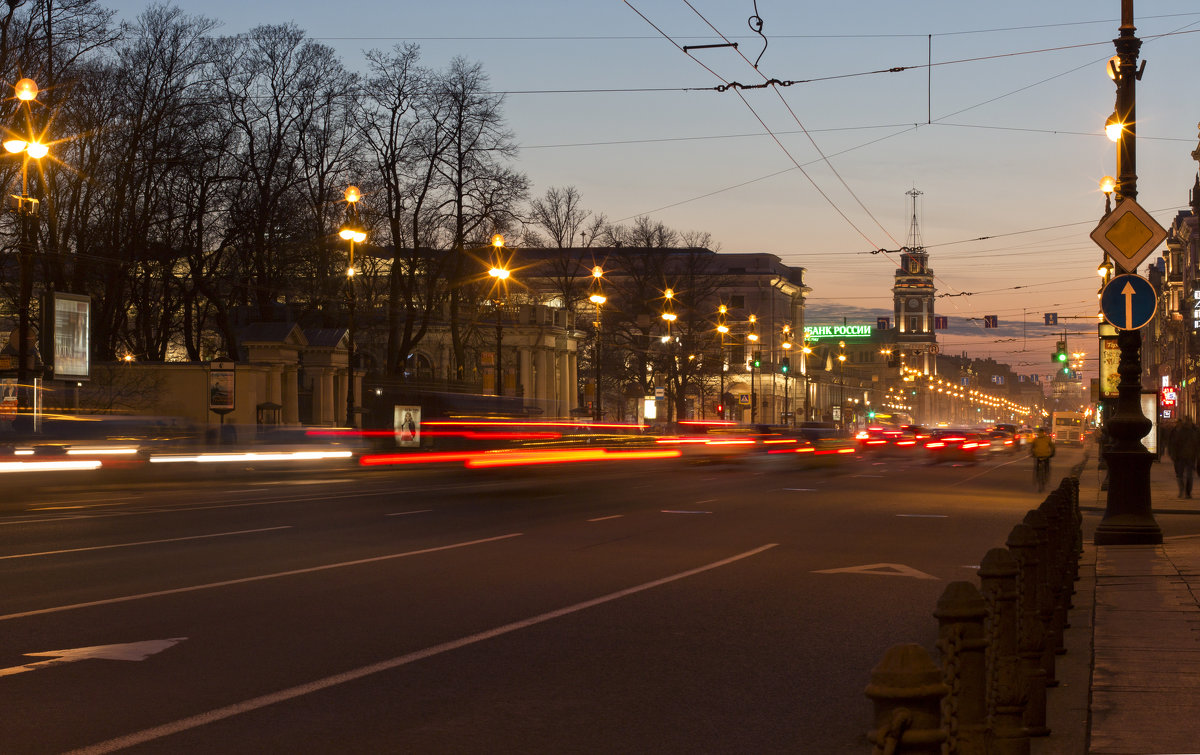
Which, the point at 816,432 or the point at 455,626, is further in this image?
the point at 816,432

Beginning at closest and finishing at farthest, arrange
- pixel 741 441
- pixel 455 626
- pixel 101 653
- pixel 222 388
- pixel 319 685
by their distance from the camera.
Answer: pixel 319 685 < pixel 101 653 < pixel 455 626 < pixel 222 388 < pixel 741 441

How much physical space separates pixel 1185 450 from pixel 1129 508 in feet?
42.5

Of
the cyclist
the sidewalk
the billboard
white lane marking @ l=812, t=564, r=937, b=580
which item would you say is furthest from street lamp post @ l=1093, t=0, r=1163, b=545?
the billboard

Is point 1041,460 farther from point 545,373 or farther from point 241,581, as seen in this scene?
point 545,373

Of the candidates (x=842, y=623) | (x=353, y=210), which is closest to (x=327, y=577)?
(x=842, y=623)

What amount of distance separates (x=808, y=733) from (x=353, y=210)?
37.8 metres

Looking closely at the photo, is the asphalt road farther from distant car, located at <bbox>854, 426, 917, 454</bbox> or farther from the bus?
the bus

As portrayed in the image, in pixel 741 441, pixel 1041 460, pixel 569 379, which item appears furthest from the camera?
pixel 569 379

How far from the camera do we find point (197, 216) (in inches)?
2341

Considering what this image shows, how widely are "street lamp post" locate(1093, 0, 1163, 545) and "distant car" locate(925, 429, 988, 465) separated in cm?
4457

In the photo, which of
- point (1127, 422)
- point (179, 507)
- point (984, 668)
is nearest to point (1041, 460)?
point (1127, 422)

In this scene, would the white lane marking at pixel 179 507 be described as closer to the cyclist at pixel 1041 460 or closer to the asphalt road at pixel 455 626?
the asphalt road at pixel 455 626

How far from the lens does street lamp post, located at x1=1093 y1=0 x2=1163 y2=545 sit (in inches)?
672

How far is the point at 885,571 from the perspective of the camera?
46.0ft
